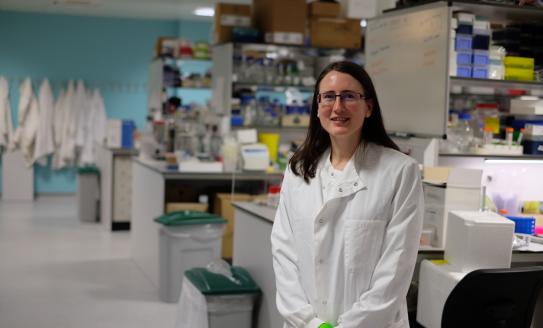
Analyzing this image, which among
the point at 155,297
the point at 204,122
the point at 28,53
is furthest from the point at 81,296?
the point at 28,53

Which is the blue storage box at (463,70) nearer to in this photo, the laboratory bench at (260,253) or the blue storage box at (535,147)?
the blue storage box at (535,147)

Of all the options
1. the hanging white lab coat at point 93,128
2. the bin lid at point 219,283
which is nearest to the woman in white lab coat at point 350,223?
the bin lid at point 219,283

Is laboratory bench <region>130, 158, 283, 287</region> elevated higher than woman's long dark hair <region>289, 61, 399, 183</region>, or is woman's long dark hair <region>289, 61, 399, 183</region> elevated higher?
woman's long dark hair <region>289, 61, 399, 183</region>

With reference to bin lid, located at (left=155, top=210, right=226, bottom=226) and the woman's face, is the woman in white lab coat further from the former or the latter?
bin lid, located at (left=155, top=210, right=226, bottom=226)

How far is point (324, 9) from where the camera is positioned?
7059mm

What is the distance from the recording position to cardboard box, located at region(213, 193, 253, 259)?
5738 mm

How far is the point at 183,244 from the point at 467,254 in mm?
2745

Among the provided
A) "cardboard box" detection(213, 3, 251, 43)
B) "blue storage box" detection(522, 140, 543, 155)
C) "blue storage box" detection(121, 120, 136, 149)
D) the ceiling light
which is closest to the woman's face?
"blue storage box" detection(522, 140, 543, 155)

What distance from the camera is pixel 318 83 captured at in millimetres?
2420

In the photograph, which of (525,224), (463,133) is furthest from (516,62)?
(525,224)

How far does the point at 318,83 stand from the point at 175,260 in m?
3.09

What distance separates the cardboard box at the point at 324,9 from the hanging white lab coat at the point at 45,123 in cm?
556

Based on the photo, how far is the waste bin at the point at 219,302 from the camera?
371 centimetres

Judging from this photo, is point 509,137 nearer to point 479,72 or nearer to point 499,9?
point 479,72
